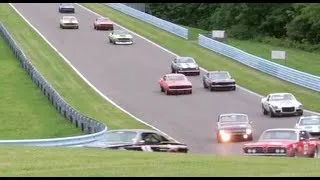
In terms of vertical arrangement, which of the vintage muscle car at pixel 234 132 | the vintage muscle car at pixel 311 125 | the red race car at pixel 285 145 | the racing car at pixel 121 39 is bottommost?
the racing car at pixel 121 39

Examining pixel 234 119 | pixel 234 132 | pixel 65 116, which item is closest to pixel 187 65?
pixel 65 116

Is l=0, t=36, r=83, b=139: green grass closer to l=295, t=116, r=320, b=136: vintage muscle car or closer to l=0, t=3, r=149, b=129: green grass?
l=0, t=3, r=149, b=129: green grass

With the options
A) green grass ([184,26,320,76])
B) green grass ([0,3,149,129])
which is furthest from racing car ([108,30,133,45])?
green grass ([184,26,320,76])

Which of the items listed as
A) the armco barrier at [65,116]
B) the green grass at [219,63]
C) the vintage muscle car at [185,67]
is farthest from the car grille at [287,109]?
the vintage muscle car at [185,67]

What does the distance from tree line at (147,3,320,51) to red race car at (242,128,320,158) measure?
5402 centimetres

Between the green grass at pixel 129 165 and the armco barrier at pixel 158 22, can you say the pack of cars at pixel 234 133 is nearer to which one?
the green grass at pixel 129 165

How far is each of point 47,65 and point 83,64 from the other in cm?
251

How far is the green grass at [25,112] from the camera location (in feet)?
100

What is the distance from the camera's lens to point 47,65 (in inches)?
2190

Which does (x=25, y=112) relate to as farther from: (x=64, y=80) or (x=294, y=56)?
(x=294, y=56)

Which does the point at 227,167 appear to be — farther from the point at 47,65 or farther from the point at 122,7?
the point at 122,7

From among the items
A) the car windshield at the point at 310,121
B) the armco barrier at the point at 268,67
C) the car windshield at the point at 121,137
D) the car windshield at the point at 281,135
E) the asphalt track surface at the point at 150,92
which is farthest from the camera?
the armco barrier at the point at 268,67

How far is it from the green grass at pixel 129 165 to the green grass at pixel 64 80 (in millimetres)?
16661

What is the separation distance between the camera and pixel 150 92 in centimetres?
4562
